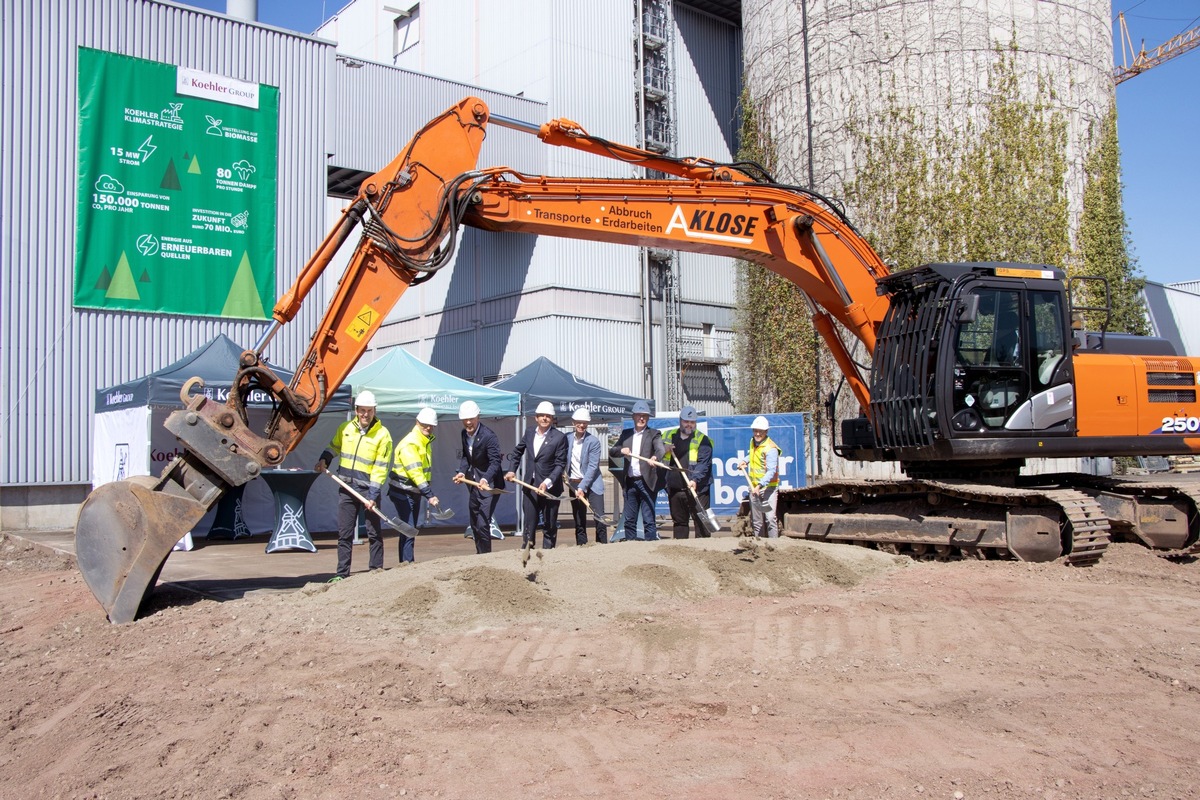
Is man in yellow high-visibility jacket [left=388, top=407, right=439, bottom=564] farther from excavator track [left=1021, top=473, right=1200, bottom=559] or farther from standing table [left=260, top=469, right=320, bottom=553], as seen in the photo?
excavator track [left=1021, top=473, right=1200, bottom=559]

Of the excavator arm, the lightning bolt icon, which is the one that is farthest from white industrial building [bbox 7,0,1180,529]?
the excavator arm

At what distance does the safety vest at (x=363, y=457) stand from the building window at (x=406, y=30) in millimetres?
22182

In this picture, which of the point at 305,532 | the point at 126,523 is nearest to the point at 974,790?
the point at 126,523

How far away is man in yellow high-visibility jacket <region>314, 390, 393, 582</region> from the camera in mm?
9242

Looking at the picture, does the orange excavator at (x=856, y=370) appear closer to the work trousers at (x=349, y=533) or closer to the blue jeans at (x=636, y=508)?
the work trousers at (x=349, y=533)

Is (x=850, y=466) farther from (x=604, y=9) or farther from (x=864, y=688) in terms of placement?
(x=864, y=688)

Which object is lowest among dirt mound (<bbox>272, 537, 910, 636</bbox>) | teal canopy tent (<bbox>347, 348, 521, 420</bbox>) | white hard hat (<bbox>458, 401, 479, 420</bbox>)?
dirt mound (<bbox>272, 537, 910, 636</bbox>)

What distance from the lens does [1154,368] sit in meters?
9.58

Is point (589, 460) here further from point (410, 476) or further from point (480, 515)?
point (410, 476)

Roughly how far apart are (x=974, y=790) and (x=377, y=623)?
4103mm

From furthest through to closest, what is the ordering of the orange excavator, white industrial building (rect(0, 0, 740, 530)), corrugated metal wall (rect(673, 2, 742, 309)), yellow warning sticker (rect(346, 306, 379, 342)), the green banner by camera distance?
corrugated metal wall (rect(673, 2, 742, 309)), the green banner, white industrial building (rect(0, 0, 740, 530)), yellow warning sticker (rect(346, 306, 379, 342)), the orange excavator

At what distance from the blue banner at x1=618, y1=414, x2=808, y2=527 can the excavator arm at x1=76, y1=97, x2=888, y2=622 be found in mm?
5085

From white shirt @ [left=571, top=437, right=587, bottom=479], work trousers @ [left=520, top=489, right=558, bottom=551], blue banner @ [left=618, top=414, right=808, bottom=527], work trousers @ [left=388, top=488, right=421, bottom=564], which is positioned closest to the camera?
work trousers @ [left=388, top=488, right=421, bottom=564]

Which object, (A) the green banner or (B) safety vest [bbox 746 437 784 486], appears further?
(A) the green banner
